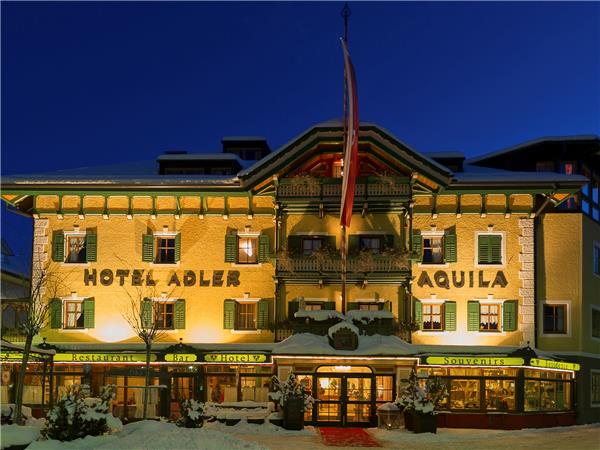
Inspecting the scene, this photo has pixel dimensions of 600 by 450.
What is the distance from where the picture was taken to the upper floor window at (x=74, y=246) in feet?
113

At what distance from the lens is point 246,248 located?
34469 mm

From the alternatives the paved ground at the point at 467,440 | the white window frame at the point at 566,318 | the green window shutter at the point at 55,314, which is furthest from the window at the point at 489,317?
the green window shutter at the point at 55,314

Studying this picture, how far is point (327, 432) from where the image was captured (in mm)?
28562

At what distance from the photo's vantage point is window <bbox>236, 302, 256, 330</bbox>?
34.0 m

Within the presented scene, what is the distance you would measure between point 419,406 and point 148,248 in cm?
1382

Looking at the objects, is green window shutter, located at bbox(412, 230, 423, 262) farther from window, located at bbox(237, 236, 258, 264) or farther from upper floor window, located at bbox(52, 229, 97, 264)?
upper floor window, located at bbox(52, 229, 97, 264)

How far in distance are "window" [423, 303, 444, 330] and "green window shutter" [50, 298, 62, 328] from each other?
15.8m

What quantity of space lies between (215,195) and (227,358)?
23.0 ft

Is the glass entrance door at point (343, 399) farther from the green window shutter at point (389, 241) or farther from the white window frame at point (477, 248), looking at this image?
the white window frame at point (477, 248)

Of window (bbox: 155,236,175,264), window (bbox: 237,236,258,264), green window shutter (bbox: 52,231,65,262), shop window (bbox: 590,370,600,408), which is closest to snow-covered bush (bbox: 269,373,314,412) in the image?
window (bbox: 237,236,258,264)

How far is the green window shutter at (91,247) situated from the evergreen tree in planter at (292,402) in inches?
431

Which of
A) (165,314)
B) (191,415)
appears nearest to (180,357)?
(165,314)

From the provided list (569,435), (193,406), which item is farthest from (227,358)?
(569,435)

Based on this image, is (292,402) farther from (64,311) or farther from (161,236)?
(64,311)
